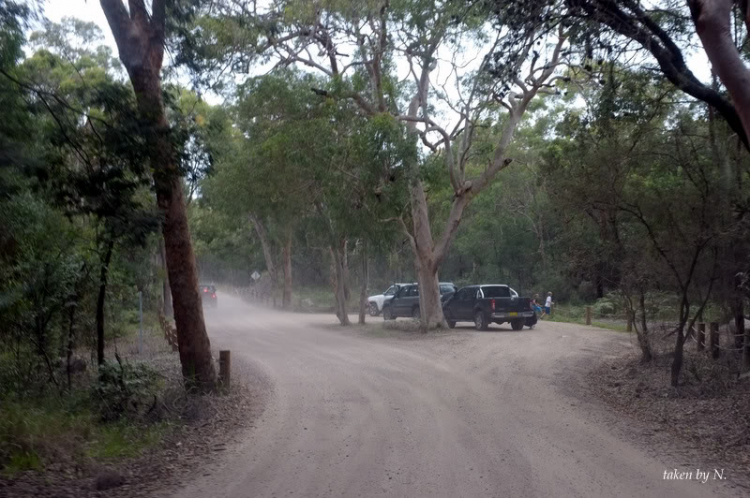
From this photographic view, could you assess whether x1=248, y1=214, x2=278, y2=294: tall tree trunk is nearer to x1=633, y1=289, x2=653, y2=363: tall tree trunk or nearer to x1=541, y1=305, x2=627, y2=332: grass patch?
x1=541, y1=305, x2=627, y2=332: grass patch

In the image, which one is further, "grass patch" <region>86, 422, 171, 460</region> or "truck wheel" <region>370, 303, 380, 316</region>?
"truck wheel" <region>370, 303, 380, 316</region>

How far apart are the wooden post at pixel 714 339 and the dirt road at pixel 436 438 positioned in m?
2.81

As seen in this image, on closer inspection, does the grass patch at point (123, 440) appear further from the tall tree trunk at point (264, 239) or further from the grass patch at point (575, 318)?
the tall tree trunk at point (264, 239)

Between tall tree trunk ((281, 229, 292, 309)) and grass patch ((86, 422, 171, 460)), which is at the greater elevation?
tall tree trunk ((281, 229, 292, 309))

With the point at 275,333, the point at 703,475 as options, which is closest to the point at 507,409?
the point at 703,475

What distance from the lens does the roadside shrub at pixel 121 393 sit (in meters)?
10.2

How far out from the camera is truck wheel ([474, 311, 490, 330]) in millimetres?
26109

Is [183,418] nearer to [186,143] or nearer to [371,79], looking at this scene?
[186,143]

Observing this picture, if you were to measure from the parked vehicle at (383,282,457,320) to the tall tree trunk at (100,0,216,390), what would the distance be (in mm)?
20018

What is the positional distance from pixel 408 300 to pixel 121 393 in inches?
881

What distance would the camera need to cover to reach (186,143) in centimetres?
1016

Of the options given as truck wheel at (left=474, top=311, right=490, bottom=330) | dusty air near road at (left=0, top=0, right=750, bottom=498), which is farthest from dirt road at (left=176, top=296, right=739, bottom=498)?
truck wheel at (left=474, top=311, right=490, bottom=330)

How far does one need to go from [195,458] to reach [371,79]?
16683mm

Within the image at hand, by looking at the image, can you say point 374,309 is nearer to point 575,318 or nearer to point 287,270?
point 287,270
